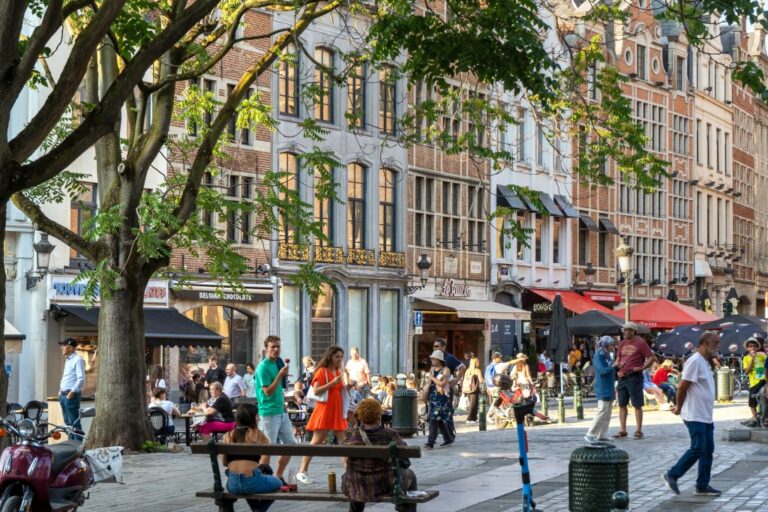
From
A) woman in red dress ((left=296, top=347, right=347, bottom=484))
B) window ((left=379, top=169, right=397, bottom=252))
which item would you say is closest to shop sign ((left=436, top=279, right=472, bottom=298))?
window ((left=379, top=169, right=397, bottom=252))

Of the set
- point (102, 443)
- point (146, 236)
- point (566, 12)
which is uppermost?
point (566, 12)

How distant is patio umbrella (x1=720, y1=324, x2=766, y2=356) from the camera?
43438mm

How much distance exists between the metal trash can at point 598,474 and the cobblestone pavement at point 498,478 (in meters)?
1.50

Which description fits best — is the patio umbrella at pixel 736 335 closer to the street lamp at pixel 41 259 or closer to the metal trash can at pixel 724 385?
the metal trash can at pixel 724 385

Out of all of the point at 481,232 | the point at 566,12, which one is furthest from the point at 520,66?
the point at 566,12

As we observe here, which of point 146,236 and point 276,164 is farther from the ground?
point 276,164

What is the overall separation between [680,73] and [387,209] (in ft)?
83.1

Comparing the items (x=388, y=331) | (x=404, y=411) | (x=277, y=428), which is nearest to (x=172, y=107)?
(x=277, y=428)

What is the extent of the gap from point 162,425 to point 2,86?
1084cm

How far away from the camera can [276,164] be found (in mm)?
40312

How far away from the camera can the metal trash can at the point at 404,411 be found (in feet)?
83.0

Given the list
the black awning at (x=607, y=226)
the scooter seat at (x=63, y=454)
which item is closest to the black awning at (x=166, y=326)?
the scooter seat at (x=63, y=454)

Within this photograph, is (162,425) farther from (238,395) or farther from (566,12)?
(566,12)

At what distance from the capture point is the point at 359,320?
44250 millimetres
